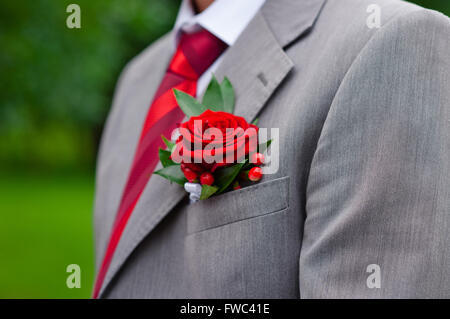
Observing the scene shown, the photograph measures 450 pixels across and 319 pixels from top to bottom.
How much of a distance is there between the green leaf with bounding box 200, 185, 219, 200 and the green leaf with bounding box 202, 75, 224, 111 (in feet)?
0.77

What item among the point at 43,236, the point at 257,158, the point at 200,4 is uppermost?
the point at 43,236

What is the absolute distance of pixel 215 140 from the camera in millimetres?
1422

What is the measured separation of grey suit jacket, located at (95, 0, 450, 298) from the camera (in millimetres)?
1245

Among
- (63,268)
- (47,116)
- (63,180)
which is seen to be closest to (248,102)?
(63,268)

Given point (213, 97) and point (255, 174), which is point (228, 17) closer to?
point (213, 97)

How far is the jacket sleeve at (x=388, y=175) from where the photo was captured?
1.23 metres

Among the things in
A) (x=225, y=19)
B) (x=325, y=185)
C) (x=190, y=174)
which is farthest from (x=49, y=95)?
(x=325, y=185)

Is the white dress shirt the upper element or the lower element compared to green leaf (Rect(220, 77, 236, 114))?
upper

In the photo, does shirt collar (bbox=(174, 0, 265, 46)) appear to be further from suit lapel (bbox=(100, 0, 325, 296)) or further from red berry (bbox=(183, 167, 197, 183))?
red berry (bbox=(183, 167, 197, 183))

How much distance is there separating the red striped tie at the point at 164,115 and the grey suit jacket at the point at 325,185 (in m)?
0.10

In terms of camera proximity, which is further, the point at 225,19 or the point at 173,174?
the point at 225,19

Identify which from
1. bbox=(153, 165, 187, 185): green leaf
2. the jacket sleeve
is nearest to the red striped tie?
bbox=(153, 165, 187, 185): green leaf

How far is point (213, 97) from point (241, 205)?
325 mm

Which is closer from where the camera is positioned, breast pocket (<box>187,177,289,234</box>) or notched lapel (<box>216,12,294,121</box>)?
breast pocket (<box>187,177,289,234</box>)
